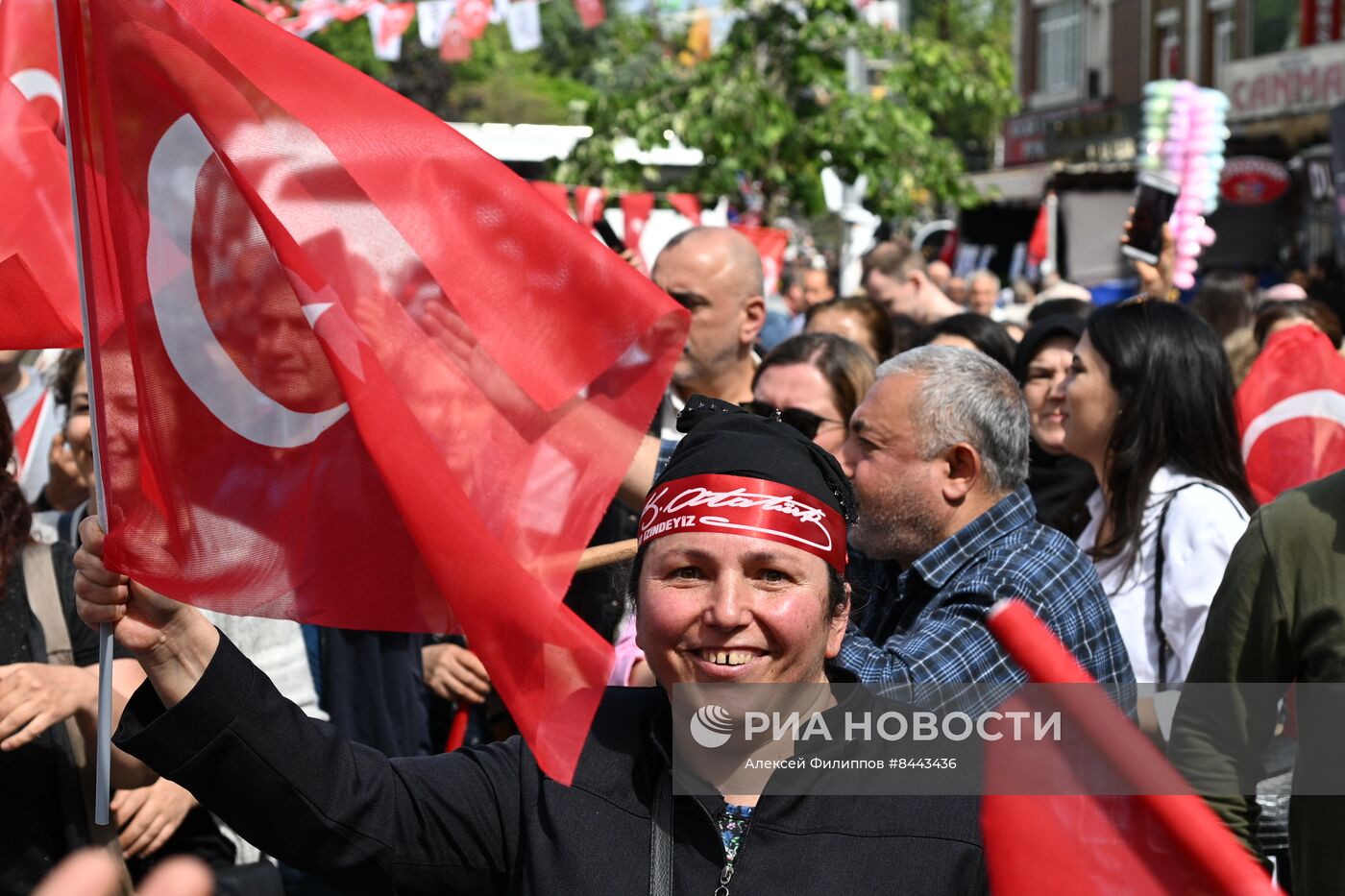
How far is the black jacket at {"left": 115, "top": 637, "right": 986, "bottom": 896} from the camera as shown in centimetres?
220

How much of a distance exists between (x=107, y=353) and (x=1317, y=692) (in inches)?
84.3

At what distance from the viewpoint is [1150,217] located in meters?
7.58

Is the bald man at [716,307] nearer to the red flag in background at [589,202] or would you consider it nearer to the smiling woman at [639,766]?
the smiling woman at [639,766]

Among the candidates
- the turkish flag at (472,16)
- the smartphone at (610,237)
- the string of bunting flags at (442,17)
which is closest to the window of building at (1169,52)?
the string of bunting flags at (442,17)

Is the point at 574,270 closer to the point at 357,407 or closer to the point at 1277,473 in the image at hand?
the point at 357,407

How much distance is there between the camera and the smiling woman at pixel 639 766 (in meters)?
2.21

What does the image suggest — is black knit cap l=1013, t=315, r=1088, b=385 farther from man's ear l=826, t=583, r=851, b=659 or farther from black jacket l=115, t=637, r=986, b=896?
black jacket l=115, t=637, r=986, b=896

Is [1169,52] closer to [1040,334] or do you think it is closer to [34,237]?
[1040,334]

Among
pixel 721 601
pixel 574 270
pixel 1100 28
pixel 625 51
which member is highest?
pixel 1100 28

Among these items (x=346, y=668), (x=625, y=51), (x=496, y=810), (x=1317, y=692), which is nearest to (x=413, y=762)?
(x=496, y=810)

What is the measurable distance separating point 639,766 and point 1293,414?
3.70 meters

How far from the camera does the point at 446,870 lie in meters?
2.34

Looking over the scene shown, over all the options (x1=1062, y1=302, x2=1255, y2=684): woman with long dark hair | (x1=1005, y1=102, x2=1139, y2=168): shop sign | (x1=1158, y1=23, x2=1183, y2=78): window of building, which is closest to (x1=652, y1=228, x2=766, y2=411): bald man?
(x1=1062, y1=302, x2=1255, y2=684): woman with long dark hair
